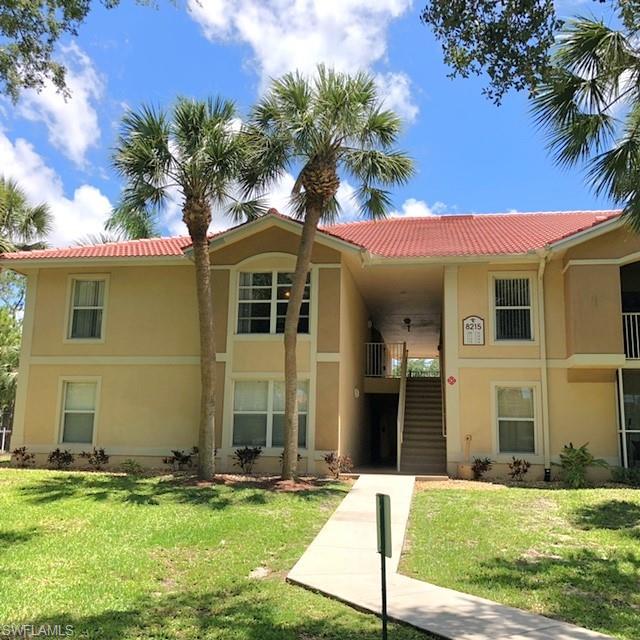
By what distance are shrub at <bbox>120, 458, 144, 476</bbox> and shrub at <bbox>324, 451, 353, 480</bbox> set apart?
15.1 ft

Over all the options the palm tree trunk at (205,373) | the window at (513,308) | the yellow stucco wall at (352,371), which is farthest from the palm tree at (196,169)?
the window at (513,308)

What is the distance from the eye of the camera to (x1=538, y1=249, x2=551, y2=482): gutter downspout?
15633mm

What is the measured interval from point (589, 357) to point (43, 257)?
576 inches

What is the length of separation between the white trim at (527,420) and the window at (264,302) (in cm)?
553

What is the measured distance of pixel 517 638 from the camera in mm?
5441

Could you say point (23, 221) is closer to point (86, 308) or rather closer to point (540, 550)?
point (86, 308)

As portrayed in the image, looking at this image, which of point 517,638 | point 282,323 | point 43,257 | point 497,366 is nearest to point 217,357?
point 282,323

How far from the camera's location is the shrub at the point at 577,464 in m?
14.6

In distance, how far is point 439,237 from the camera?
18781mm

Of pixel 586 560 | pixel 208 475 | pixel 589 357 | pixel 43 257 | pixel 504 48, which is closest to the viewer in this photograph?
pixel 504 48

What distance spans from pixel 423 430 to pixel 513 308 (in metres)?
4.90

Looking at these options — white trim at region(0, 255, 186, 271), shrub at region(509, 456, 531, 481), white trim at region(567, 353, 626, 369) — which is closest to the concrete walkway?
shrub at region(509, 456, 531, 481)

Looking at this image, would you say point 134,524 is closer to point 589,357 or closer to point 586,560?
point 586,560

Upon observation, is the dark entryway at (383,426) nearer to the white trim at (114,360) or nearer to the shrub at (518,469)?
the shrub at (518,469)
